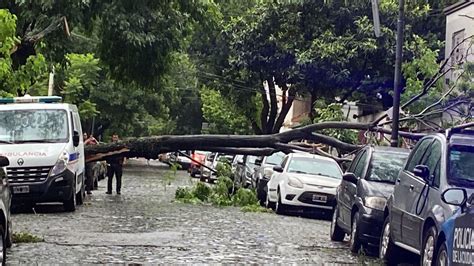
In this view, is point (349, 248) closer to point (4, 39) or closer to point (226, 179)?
point (4, 39)

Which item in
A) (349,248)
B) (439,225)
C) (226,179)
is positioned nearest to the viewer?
(439,225)

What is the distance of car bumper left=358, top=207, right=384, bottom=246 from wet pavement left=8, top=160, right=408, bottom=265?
340mm

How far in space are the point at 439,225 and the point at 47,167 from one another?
11082 mm

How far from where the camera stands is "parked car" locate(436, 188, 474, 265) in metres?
8.90

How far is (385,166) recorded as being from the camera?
15.8m

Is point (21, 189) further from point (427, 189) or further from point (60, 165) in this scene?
point (427, 189)

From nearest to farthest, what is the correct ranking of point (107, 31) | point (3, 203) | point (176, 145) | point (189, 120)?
point (3, 203) < point (107, 31) < point (176, 145) < point (189, 120)

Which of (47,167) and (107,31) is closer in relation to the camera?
(47,167)

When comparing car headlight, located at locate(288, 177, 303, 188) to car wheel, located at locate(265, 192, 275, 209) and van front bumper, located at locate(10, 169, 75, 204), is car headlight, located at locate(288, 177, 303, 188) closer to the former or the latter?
car wheel, located at locate(265, 192, 275, 209)

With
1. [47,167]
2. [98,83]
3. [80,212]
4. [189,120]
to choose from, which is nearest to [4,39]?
[47,167]

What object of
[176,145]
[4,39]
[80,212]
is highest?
[4,39]

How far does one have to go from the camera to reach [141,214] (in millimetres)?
20438

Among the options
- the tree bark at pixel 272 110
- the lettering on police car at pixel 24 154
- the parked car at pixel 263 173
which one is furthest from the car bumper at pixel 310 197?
the tree bark at pixel 272 110

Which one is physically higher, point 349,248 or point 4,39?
point 4,39
